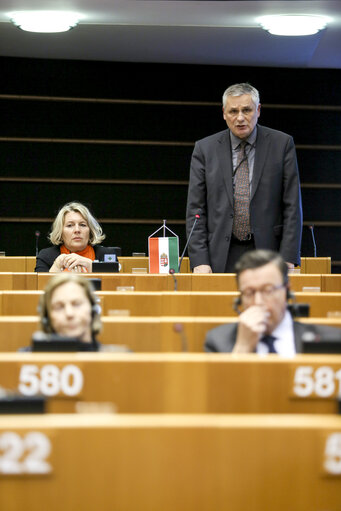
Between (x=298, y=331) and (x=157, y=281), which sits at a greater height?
(x=157, y=281)

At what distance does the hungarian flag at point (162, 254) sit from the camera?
435cm

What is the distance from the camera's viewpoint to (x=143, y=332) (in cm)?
236

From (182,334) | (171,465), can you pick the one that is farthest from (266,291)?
(171,465)

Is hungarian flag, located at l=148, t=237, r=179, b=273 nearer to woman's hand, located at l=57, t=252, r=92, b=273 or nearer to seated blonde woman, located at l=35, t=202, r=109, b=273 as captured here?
woman's hand, located at l=57, t=252, r=92, b=273

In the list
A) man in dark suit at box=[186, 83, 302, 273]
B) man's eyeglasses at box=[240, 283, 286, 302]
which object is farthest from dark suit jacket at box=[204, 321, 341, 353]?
man in dark suit at box=[186, 83, 302, 273]

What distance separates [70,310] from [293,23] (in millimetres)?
4918

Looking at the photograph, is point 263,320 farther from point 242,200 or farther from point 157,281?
point 242,200

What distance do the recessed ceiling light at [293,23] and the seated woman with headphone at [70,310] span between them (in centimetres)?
453

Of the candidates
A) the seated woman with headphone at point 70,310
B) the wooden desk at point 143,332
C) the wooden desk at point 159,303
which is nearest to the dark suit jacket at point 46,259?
the wooden desk at point 159,303

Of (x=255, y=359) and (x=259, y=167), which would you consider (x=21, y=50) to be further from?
(x=255, y=359)

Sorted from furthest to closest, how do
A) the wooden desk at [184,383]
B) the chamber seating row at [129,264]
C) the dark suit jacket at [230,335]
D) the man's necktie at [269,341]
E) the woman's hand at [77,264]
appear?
1. the chamber seating row at [129,264]
2. the woman's hand at [77,264]
3. the man's necktie at [269,341]
4. the dark suit jacket at [230,335]
5. the wooden desk at [184,383]

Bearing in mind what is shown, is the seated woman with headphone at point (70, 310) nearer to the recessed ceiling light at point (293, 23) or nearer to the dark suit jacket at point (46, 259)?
the dark suit jacket at point (46, 259)

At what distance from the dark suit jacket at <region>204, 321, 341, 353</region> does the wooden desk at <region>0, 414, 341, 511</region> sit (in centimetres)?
94

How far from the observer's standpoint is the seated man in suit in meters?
2.24
